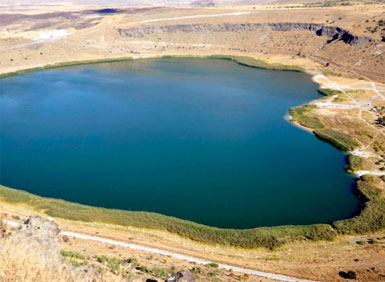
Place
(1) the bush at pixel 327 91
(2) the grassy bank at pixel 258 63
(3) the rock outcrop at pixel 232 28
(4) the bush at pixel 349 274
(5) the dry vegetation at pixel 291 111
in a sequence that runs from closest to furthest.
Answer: (4) the bush at pixel 349 274, (5) the dry vegetation at pixel 291 111, (1) the bush at pixel 327 91, (2) the grassy bank at pixel 258 63, (3) the rock outcrop at pixel 232 28

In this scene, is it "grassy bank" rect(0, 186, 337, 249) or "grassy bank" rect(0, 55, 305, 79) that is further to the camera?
"grassy bank" rect(0, 55, 305, 79)

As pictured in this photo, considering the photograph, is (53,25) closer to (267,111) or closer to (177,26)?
(177,26)

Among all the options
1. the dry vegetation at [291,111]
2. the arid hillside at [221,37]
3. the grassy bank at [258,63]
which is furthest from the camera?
the grassy bank at [258,63]

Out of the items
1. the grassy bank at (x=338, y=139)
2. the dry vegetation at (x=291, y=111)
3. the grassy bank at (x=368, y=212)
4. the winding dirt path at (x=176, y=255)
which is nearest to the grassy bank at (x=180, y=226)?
the dry vegetation at (x=291, y=111)

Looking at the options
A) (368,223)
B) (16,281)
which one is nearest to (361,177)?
(368,223)

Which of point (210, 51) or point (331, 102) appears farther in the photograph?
point (210, 51)

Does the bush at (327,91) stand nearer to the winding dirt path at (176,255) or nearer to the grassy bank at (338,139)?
the grassy bank at (338,139)

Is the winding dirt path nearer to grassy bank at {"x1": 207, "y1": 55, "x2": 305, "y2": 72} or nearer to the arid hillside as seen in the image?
the arid hillside

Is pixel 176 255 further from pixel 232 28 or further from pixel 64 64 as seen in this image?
pixel 232 28

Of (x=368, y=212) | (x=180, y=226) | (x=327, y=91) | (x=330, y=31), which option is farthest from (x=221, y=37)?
(x=180, y=226)

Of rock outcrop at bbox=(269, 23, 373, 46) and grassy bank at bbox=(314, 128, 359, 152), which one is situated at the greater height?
rock outcrop at bbox=(269, 23, 373, 46)

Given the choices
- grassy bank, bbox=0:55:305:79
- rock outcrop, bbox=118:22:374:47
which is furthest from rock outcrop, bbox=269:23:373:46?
grassy bank, bbox=0:55:305:79
